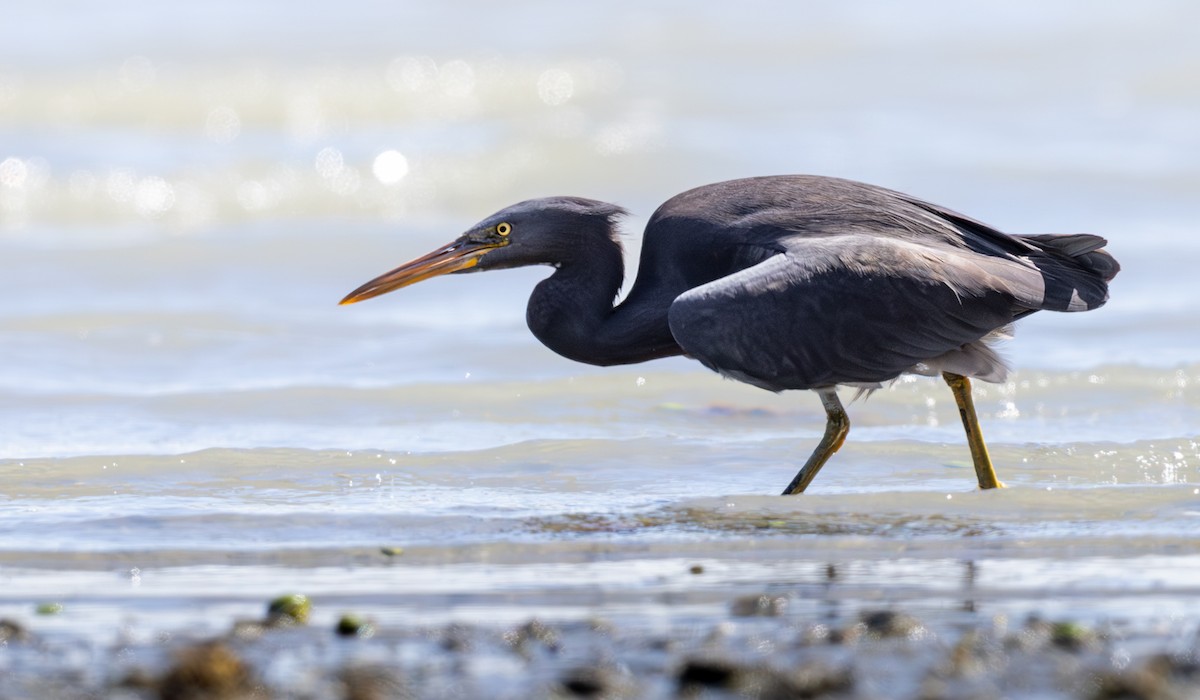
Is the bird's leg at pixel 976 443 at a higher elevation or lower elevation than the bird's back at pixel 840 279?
lower

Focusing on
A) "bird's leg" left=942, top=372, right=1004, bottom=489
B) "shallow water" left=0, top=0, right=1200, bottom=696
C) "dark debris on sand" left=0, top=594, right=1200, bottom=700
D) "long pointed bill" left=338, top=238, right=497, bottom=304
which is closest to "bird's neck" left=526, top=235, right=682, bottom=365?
"long pointed bill" left=338, top=238, right=497, bottom=304

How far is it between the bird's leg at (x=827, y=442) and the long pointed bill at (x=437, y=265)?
171 cm

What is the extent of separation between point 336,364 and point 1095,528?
581 cm

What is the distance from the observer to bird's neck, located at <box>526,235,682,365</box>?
24.7 ft

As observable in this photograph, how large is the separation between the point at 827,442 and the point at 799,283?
0.79 meters

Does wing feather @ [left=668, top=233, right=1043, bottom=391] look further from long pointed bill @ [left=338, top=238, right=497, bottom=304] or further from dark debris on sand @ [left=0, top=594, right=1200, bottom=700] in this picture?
dark debris on sand @ [left=0, top=594, right=1200, bottom=700]

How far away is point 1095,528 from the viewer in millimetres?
6188

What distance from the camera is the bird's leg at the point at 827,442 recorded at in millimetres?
7102

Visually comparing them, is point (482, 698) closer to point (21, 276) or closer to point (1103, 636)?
point (1103, 636)

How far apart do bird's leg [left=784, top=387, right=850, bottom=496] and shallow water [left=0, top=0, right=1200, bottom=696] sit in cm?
14

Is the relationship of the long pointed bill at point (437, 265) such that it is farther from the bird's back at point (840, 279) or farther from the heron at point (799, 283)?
the bird's back at point (840, 279)

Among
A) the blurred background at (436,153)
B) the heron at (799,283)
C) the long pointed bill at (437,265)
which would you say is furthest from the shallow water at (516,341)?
the long pointed bill at (437,265)

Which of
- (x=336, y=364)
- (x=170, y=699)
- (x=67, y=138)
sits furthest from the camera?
(x=67, y=138)

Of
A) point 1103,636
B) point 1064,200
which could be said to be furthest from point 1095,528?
point 1064,200
